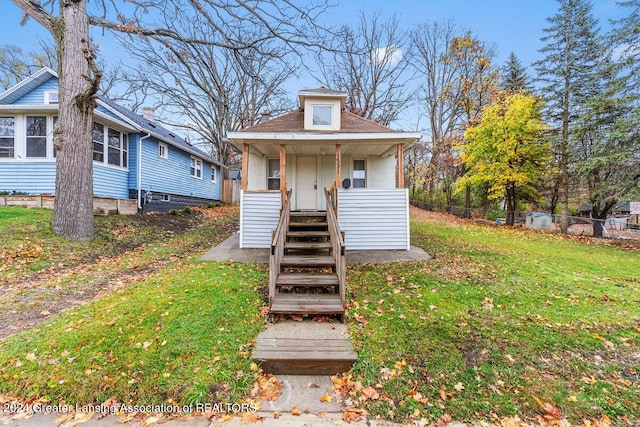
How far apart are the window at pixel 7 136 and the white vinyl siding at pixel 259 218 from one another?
33.2 feet

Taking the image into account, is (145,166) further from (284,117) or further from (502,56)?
(502,56)

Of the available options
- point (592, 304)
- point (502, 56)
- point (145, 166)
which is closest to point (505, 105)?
point (502, 56)

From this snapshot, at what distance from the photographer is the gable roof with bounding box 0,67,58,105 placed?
11375 mm

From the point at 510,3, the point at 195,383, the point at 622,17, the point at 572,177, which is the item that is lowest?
the point at 195,383

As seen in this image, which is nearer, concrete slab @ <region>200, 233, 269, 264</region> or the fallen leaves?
the fallen leaves

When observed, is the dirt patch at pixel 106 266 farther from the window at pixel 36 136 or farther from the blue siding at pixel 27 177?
the window at pixel 36 136

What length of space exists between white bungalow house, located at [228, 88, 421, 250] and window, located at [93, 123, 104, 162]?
6846mm

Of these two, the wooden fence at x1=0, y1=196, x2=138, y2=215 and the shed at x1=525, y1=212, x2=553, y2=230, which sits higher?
the wooden fence at x1=0, y1=196, x2=138, y2=215

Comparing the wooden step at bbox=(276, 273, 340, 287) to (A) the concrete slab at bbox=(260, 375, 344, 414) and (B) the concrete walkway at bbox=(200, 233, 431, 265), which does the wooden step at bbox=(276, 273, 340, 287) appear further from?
(B) the concrete walkway at bbox=(200, 233, 431, 265)

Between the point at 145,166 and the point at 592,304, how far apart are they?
16313 millimetres

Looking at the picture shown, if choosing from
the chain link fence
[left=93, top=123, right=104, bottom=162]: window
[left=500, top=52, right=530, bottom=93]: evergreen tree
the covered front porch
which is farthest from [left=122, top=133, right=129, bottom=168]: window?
[left=500, top=52, right=530, bottom=93]: evergreen tree

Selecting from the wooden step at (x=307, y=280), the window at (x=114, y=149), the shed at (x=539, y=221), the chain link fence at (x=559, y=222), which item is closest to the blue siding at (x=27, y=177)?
the window at (x=114, y=149)

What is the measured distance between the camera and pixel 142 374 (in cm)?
308

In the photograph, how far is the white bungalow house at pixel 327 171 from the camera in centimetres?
818
